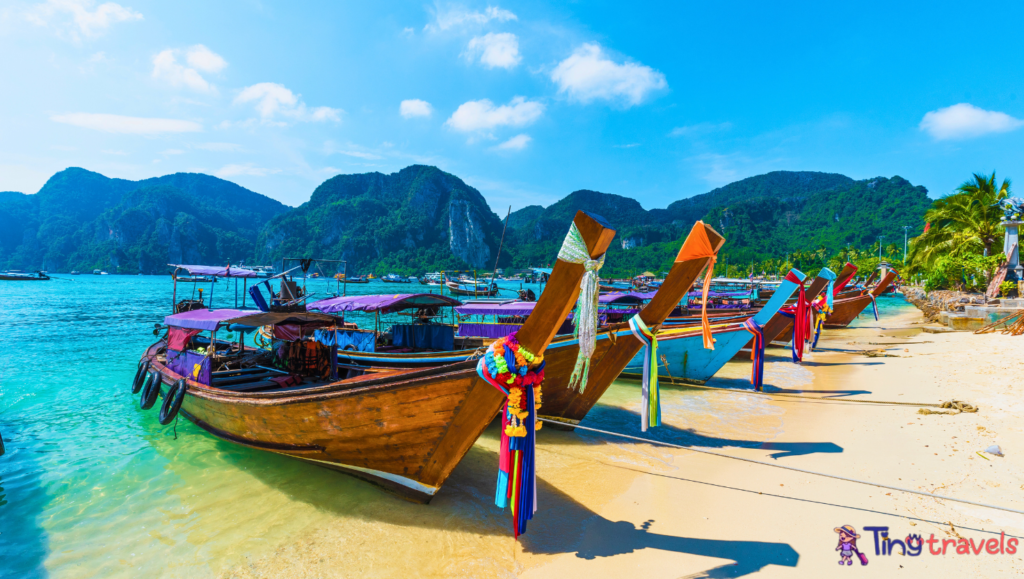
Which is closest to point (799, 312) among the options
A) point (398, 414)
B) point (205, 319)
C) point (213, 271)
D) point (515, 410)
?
point (515, 410)

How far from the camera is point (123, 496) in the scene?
6.05 metres

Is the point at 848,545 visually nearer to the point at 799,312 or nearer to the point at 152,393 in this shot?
the point at 799,312

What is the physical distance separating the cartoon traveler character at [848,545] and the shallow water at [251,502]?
89.4 inches

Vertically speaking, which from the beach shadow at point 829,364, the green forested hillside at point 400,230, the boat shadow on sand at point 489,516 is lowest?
the boat shadow on sand at point 489,516

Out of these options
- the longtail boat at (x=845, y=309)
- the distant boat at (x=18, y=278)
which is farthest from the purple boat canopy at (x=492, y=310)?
the distant boat at (x=18, y=278)

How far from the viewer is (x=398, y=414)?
4.43 meters

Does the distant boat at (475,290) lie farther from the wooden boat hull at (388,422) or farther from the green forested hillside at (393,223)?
the green forested hillside at (393,223)

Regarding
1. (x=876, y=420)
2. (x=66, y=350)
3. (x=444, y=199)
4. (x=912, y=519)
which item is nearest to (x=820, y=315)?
(x=876, y=420)

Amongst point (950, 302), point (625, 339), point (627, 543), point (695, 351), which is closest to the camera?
point (627, 543)

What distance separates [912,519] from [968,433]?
3217 mm

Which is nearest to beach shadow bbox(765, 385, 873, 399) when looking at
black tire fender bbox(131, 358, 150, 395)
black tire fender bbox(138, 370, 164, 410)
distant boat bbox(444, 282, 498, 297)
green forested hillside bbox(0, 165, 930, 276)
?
black tire fender bbox(138, 370, 164, 410)

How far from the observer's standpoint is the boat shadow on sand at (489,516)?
158 inches

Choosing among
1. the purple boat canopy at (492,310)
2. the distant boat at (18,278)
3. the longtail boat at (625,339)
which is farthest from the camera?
the distant boat at (18,278)

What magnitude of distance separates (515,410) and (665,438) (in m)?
4.82
